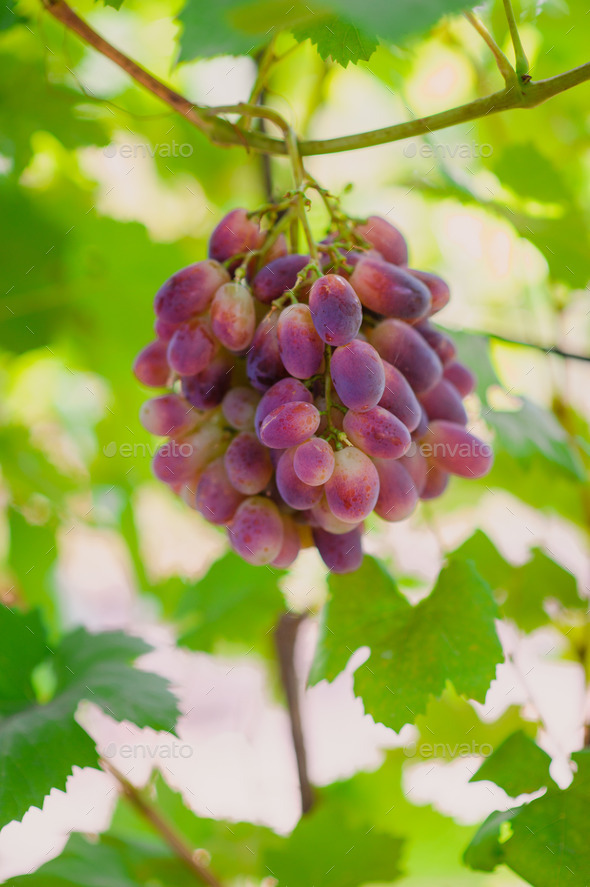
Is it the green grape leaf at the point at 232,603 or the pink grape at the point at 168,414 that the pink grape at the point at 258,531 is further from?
the green grape leaf at the point at 232,603

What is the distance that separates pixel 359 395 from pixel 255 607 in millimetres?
495

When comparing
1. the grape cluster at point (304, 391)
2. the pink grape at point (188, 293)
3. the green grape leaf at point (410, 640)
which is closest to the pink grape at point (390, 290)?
the grape cluster at point (304, 391)

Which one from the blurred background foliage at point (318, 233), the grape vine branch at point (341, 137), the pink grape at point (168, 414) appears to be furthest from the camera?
the blurred background foliage at point (318, 233)

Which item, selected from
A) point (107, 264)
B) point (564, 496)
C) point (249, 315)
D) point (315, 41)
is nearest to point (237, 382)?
point (249, 315)

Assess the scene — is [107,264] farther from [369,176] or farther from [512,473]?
[512,473]

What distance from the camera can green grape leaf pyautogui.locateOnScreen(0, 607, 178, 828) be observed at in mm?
505

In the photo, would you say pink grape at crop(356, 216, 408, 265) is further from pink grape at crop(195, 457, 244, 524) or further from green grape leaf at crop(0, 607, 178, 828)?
green grape leaf at crop(0, 607, 178, 828)

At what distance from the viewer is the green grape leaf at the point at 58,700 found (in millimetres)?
505

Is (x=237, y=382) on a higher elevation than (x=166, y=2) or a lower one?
lower

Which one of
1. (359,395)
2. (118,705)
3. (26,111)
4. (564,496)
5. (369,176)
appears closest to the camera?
(359,395)

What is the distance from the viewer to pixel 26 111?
77 centimetres

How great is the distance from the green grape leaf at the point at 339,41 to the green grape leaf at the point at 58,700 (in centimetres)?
52

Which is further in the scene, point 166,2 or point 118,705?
point 166,2

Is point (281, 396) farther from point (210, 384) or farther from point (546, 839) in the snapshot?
point (546, 839)
